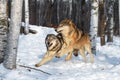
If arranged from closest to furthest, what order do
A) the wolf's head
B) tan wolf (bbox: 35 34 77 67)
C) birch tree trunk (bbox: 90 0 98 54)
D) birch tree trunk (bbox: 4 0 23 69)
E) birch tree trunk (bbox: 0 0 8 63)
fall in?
birch tree trunk (bbox: 4 0 23 69), birch tree trunk (bbox: 0 0 8 63), tan wolf (bbox: 35 34 77 67), the wolf's head, birch tree trunk (bbox: 90 0 98 54)

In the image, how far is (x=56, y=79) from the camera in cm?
751

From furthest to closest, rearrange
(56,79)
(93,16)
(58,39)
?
1. (93,16)
2. (58,39)
3. (56,79)

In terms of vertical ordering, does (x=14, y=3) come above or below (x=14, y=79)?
above

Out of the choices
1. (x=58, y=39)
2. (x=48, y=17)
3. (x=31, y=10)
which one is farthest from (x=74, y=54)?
(x=31, y=10)

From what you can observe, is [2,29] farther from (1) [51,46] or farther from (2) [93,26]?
(2) [93,26]

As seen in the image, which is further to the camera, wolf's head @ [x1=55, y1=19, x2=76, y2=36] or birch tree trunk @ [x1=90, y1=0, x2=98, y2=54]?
birch tree trunk @ [x1=90, y1=0, x2=98, y2=54]

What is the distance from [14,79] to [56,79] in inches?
40.1

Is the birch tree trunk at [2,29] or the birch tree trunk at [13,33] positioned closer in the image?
the birch tree trunk at [13,33]

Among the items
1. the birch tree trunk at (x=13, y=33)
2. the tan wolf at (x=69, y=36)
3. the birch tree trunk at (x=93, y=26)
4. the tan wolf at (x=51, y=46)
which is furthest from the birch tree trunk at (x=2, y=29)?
the birch tree trunk at (x=93, y=26)

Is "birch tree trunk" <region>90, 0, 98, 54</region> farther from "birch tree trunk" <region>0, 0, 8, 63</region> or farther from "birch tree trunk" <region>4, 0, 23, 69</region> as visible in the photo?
"birch tree trunk" <region>4, 0, 23, 69</region>

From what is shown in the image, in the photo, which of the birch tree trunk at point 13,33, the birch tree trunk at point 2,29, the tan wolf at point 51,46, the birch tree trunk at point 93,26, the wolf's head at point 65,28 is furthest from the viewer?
the birch tree trunk at point 93,26

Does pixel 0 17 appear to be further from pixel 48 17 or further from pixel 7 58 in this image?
pixel 48 17

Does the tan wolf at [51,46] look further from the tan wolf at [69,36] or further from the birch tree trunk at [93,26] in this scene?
the birch tree trunk at [93,26]

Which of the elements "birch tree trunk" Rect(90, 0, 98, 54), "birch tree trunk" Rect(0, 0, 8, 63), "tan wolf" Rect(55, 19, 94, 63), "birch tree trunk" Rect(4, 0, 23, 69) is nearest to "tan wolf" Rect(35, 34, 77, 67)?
"tan wolf" Rect(55, 19, 94, 63)
